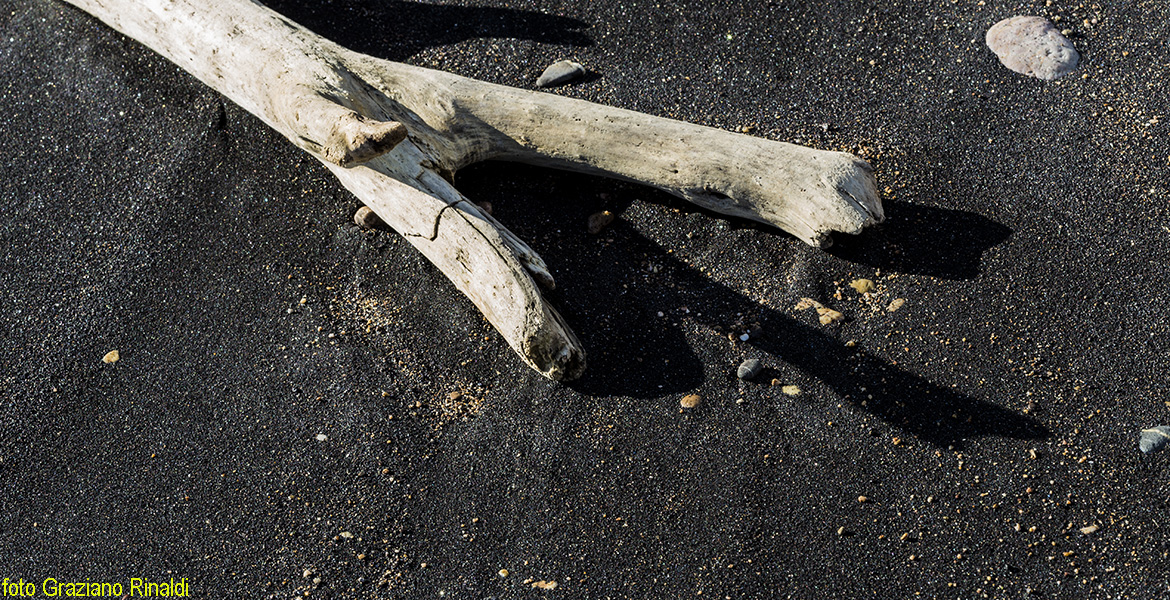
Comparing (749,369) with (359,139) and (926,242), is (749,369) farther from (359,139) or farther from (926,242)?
(359,139)

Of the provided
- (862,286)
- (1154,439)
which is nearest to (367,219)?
(862,286)

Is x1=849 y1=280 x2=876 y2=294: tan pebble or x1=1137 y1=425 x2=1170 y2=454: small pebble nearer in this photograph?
x1=1137 y1=425 x2=1170 y2=454: small pebble

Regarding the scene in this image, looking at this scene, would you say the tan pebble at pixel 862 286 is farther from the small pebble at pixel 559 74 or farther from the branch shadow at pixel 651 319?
the small pebble at pixel 559 74

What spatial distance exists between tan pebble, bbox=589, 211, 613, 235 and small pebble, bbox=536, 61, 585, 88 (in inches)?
29.6

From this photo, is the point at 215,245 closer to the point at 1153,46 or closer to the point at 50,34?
the point at 50,34

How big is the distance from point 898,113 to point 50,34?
383cm

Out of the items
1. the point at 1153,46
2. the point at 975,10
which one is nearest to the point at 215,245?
the point at 975,10

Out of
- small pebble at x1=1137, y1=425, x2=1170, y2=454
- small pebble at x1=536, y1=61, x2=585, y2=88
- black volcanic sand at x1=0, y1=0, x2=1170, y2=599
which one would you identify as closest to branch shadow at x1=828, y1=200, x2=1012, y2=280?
black volcanic sand at x1=0, y1=0, x2=1170, y2=599

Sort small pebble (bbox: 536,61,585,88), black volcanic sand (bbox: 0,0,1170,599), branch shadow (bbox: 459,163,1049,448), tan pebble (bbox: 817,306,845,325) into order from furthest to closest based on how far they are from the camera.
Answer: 1. small pebble (bbox: 536,61,585,88)
2. tan pebble (bbox: 817,306,845,325)
3. branch shadow (bbox: 459,163,1049,448)
4. black volcanic sand (bbox: 0,0,1170,599)

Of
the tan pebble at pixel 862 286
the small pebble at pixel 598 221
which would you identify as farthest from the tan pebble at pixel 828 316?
the small pebble at pixel 598 221

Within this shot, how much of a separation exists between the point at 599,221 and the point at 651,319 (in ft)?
1.58

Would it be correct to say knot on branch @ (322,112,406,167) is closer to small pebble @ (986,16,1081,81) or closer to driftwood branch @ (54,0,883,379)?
driftwood branch @ (54,0,883,379)

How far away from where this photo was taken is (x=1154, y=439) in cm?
292

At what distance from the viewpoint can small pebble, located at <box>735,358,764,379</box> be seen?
3154 mm
